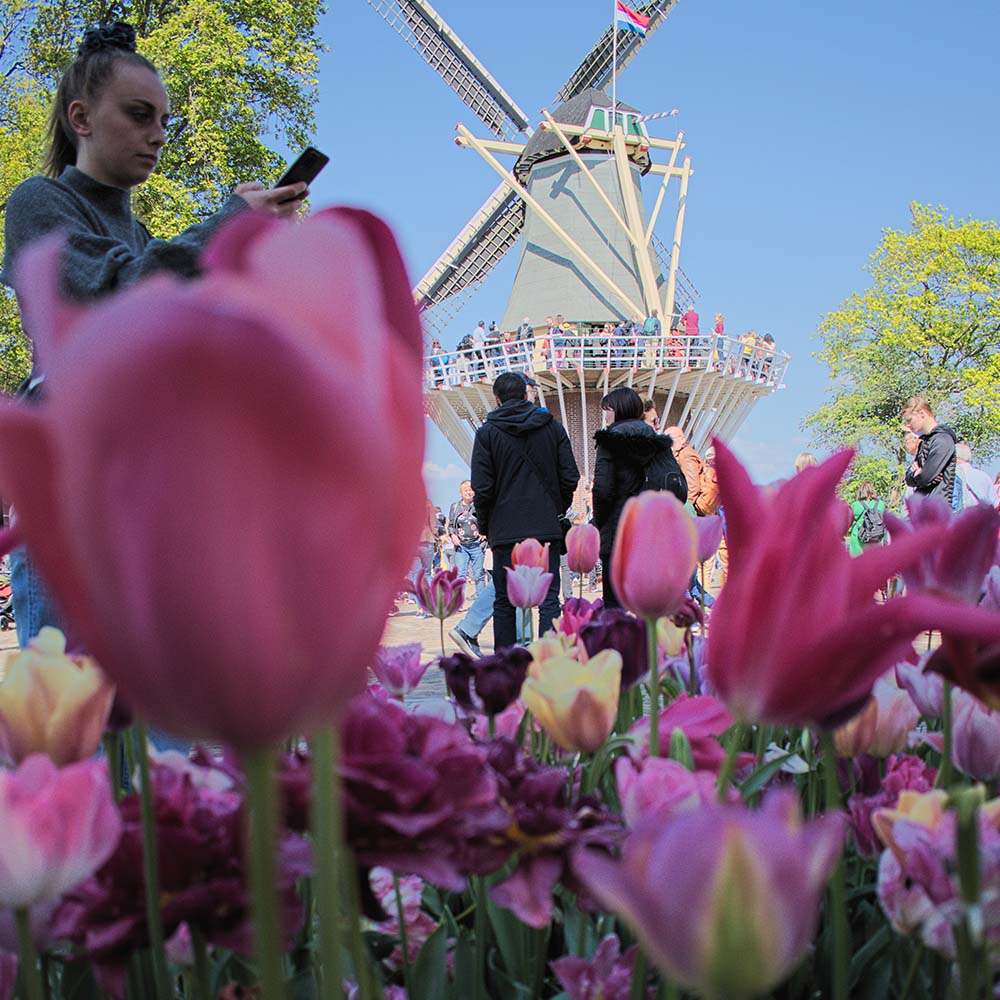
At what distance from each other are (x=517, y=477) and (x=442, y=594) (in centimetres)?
312

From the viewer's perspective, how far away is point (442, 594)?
2473 mm

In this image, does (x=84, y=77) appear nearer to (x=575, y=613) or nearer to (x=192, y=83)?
(x=575, y=613)

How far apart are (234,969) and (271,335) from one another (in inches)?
27.5

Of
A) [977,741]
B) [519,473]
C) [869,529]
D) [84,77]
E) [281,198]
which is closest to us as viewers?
[977,741]

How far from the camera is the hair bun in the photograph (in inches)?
75.6

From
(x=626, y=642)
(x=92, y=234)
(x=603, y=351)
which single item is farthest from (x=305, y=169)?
(x=603, y=351)

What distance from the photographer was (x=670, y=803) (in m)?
0.53

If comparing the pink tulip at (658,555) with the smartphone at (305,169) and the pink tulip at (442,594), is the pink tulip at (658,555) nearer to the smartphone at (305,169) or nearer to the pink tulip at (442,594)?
the smartphone at (305,169)

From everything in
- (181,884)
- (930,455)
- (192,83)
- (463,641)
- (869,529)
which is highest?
(192,83)

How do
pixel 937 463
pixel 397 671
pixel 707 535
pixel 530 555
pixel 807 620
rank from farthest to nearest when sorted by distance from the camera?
pixel 937 463 → pixel 530 555 → pixel 707 535 → pixel 397 671 → pixel 807 620

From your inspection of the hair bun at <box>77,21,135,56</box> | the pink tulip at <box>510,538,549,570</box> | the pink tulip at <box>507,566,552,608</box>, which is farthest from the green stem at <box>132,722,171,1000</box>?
the hair bun at <box>77,21,135,56</box>

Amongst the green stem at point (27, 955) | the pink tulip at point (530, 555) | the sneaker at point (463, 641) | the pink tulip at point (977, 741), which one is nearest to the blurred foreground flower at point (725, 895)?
the green stem at point (27, 955)

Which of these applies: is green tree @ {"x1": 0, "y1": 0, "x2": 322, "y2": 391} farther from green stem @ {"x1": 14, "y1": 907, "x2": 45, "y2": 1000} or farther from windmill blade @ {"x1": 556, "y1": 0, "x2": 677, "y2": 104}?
windmill blade @ {"x1": 556, "y1": 0, "x2": 677, "y2": 104}

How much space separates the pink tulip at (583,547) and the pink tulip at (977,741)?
5.36ft
